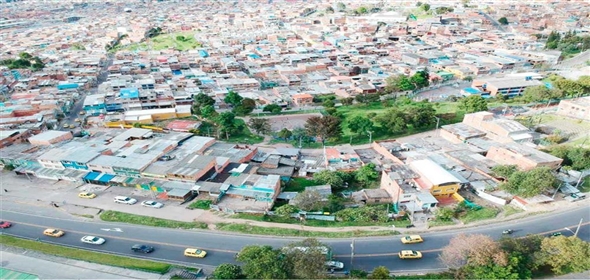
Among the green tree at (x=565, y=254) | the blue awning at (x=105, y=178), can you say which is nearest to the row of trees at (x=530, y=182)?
the green tree at (x=565, y=254)

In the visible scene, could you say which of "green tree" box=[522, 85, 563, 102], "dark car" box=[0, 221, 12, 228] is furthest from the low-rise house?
"dark car" box=[0, 221, 12, 228]

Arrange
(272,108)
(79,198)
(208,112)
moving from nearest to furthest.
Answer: (79,198), (208,112), (272,108)

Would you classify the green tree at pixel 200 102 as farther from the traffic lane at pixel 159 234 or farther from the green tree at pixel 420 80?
the green tree at pixel 420 80

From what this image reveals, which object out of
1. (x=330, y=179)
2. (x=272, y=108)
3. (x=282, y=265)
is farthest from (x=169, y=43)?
(x=282, y=265)

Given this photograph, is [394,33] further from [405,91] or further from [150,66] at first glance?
[150,66]

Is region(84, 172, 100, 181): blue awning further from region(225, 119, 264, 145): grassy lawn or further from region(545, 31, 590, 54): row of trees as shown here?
region(545, 31, 590, 54): row of trees

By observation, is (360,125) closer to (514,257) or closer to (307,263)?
(514,257)
